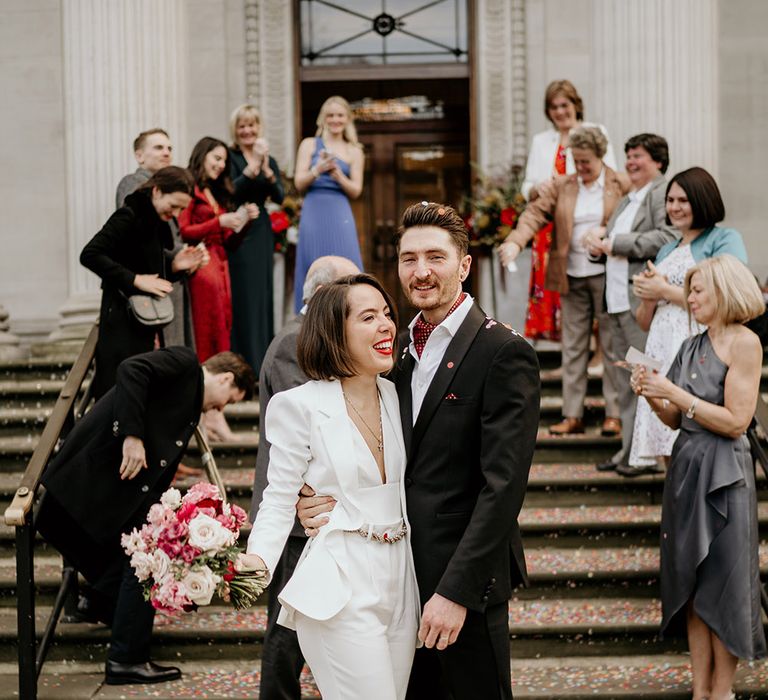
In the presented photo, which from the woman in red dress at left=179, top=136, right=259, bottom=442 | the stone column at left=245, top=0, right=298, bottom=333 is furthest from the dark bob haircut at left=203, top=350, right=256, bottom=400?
the stone column at left=245, top=0, right=298, bottom=333

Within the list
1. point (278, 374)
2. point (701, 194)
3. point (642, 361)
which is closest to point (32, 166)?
point (701, 194)

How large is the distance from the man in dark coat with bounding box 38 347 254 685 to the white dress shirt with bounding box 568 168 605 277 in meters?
3.22

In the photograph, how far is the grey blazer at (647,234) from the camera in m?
7.38

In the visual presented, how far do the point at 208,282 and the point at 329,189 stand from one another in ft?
4.85

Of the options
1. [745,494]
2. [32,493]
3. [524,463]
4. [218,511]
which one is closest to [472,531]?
[524,463]

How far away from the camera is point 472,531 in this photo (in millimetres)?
3512

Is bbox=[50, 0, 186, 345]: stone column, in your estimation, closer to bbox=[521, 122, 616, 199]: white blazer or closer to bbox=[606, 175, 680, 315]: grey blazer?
bbox=[521, 122, 616, 199]: white blazer

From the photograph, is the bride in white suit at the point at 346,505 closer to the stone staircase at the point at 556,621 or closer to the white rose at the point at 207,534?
the white rose at the point at 207,534

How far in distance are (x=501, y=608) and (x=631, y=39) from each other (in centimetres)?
715

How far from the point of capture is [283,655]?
488 centimetres

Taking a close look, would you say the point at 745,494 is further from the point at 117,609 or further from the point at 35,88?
the point at 35,88

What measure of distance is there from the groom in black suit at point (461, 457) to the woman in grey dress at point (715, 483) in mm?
1839

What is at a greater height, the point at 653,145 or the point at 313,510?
the point at 653,145

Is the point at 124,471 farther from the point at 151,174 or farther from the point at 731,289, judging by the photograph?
the point at 731,289
